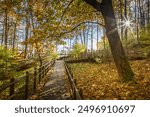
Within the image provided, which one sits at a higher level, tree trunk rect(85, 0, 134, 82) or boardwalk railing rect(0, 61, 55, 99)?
tree trunk rect(85, 0, 134, 82)

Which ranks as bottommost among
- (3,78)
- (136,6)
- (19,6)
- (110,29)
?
(3,78)

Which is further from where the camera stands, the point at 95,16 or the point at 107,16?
the point at 95,16

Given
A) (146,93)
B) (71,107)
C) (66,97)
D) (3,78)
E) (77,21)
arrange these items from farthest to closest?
(3,78)
(77,21)
(66,97)
(146,93)
(71,107)

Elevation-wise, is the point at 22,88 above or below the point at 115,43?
below

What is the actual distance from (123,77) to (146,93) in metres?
2.41

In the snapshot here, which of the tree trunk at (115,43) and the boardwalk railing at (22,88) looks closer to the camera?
the boardwalk railing at (22,88)

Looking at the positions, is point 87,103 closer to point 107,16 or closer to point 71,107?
point 71,107

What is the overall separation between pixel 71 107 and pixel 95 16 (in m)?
10.5

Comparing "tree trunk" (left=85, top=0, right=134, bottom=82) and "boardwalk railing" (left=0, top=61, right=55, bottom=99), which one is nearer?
"boardwalk railing" (left=0, top=61, right=55, bottom=99)

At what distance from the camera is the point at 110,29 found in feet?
36.5

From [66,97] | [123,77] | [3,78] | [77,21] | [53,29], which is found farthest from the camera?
[3,78]

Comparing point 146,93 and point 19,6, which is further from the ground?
point 19,6

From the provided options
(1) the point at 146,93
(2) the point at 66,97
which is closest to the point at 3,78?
(2) the point at 66,97

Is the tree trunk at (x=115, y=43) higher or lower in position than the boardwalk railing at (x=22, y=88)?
higher
